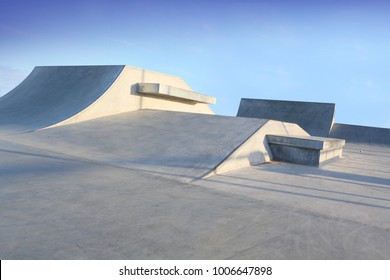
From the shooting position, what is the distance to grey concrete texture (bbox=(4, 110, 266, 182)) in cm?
756

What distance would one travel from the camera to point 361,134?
69.2 ft

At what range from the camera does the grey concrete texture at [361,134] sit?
65.9ft

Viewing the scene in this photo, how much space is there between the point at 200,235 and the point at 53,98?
553 inches

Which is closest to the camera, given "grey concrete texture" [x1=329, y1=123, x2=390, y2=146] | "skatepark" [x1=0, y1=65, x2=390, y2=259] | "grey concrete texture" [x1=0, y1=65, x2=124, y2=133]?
"skatepark" [x1=0, y1=65, x2=390, y2=259]

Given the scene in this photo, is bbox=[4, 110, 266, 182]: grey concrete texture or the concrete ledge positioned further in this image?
the concrete ledge

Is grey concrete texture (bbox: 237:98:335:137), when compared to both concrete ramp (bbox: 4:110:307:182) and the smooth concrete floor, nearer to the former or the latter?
concrete ramp (bbox: 4:110:307:182)

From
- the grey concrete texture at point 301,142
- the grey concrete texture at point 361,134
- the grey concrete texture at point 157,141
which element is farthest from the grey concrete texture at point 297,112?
the grey concrete texture at point 157,141

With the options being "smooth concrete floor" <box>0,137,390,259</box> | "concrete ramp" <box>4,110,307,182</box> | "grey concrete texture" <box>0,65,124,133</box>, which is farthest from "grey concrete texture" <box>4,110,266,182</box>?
"grey concrete texture" <box>0,65,124,133</box>

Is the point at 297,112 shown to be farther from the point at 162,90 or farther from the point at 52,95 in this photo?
the point at 52,95

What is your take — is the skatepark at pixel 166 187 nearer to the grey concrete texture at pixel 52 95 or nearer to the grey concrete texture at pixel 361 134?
the grey concrete texture at pixel 52 95

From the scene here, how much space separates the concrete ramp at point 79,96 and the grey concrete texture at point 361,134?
10612 mm

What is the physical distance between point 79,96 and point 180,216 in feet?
39.5

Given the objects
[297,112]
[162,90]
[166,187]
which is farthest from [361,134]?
[166,187]

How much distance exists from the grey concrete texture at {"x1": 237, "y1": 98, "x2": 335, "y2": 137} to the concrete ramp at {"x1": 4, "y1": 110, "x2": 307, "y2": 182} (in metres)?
10.2
